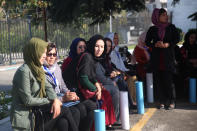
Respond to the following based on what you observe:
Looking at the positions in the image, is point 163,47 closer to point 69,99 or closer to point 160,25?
point 160,25

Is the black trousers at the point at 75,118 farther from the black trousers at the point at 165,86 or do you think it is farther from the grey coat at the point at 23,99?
the black trousers at the point at 165,86

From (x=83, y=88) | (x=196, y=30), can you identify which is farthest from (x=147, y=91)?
(x=83, y=88)

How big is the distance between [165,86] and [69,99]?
8.73 feet

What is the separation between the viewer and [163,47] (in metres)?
5.75

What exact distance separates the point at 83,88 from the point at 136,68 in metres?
2.62

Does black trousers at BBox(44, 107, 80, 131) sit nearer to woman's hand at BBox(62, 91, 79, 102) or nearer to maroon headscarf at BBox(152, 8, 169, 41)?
woman's hand at BBox(62, 91, 79, 102)

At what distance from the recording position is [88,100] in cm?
432

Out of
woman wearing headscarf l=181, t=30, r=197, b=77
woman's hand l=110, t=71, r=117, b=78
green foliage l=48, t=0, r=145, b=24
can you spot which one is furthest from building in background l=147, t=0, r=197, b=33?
woman's hand l=110, t=71, r=117, b=78

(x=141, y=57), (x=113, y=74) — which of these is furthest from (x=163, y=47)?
(x=113, y=74)

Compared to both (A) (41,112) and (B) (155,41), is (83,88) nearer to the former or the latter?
(A) (41,112)

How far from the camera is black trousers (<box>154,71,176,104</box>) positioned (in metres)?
5.91

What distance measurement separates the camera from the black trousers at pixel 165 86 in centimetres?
591

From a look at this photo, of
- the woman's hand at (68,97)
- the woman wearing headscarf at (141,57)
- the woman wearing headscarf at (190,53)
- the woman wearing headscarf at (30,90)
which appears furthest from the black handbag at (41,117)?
the woman wearing headscarf at (190,53)

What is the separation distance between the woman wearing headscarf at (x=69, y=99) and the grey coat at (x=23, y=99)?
65cm
